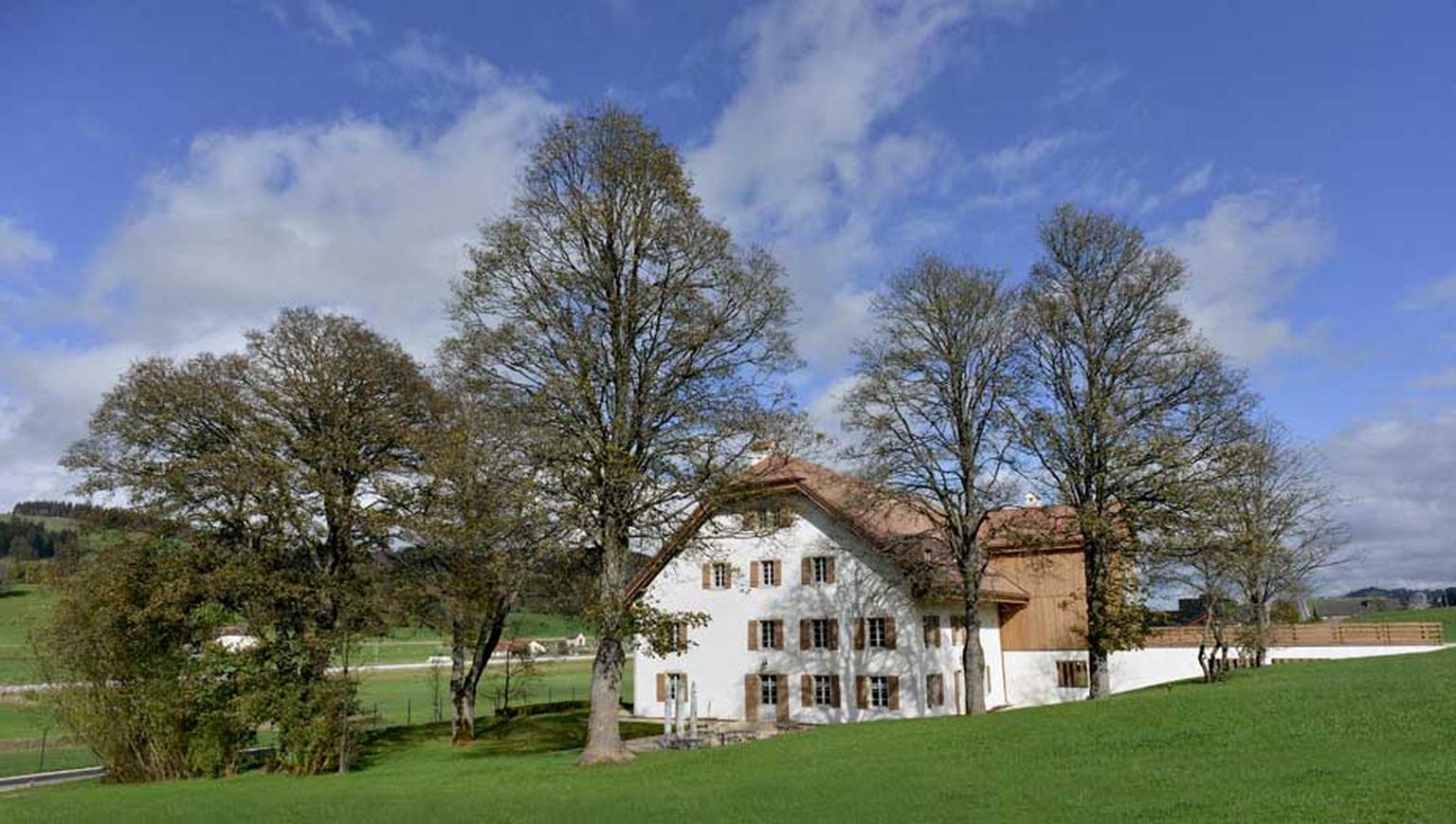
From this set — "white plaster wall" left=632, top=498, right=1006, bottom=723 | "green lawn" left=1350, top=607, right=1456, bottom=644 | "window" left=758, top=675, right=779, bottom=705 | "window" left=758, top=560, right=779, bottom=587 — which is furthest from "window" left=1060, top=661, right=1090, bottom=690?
"green lawn" left=1350, top=607, right=1456, bottom=644

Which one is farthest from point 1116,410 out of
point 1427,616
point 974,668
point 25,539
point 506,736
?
point 25,539

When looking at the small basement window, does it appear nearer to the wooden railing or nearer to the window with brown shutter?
the wooden railing

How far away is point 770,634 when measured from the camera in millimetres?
37938

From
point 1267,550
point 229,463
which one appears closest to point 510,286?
point 229,463

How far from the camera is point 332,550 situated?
98.2ft

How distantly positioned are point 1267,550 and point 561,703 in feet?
101

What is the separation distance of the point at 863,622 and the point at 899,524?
20.1 ft

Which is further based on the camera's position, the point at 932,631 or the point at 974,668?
the point at 932,631

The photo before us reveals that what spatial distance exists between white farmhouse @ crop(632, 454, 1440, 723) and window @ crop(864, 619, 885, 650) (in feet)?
0.16

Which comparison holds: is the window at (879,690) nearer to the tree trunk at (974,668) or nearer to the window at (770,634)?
the window at (770,634)

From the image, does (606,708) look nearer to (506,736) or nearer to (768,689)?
(506,736)

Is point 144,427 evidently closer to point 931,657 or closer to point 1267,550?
point 931,657

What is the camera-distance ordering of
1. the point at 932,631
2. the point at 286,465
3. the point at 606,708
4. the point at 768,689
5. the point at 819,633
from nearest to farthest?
the point at 606,708 → the point at 286,465 → the point at 932,631 → the point at 819,633 → the point at 768,689

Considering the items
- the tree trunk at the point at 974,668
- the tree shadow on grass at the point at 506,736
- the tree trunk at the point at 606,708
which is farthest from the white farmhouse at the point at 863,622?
the tree trunk at the point at 606,708
